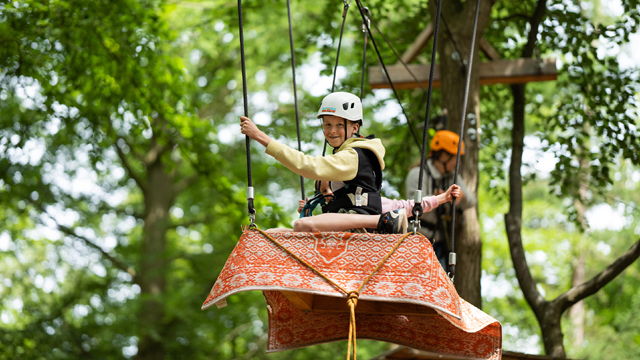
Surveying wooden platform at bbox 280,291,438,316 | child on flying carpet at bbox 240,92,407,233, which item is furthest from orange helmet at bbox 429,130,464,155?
wooden platform at bbox 280,291,438,316

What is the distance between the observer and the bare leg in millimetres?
2775

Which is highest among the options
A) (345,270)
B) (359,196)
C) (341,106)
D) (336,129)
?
(341,106)

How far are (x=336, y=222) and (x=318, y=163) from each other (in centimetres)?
30

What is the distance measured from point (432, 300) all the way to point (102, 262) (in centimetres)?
1060

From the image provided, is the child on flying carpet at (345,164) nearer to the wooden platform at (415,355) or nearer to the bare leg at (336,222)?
the bare leg at (336,222)

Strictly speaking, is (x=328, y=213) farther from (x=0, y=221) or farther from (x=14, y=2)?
(x=0, y=221)

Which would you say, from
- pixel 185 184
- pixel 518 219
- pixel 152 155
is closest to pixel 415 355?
pixel 518 219

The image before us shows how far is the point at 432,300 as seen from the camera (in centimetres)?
243

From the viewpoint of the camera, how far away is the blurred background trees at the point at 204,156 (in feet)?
20.3

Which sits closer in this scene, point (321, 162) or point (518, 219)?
point (321, 162)

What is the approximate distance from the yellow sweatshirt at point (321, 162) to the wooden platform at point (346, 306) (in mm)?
602

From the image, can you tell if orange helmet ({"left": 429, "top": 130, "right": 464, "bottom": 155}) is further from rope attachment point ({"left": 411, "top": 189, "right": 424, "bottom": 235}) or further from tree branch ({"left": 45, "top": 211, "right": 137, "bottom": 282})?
tree branch ({"left": 45, "top": 211, "right": 137, "bottom": 282})

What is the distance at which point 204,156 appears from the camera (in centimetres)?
687

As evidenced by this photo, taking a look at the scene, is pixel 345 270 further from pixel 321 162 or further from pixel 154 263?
pixel 154 263
